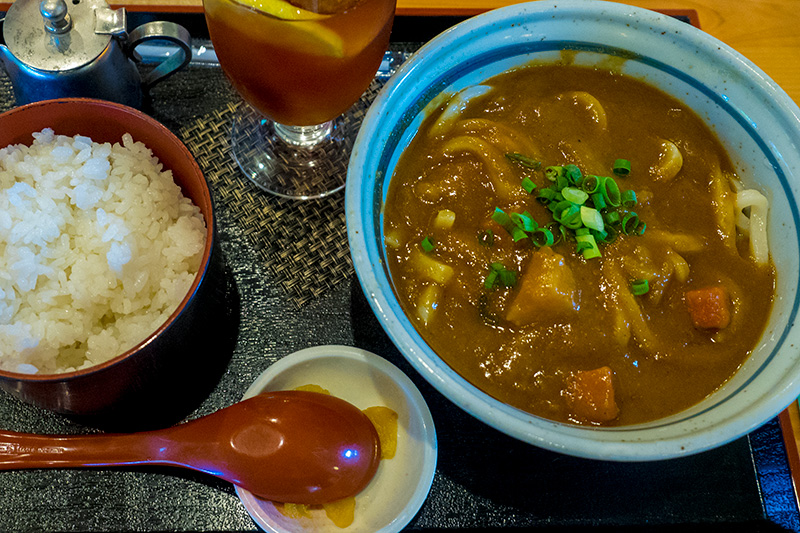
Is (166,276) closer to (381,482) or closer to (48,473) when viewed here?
(48,473)

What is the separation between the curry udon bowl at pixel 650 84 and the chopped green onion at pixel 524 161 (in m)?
0.30

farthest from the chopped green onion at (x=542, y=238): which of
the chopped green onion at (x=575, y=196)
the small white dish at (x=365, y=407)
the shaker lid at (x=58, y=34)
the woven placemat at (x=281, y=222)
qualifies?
the shaker lid at (x=58, y=34)

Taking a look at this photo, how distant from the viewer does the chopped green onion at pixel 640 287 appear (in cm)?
169

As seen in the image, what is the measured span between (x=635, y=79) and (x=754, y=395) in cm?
105

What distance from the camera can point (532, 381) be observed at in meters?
1.63

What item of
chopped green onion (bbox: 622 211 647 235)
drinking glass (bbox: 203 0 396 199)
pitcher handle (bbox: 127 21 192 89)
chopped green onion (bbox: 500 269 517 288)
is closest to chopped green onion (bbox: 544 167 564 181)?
chopped green onion (bbox: 622 211 647 235)

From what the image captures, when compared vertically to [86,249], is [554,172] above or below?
above

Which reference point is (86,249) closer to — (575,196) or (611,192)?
(575,196)

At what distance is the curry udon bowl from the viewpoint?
144 centimetres

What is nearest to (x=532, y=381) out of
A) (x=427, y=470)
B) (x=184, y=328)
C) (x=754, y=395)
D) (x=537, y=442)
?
(x=537, y=442)

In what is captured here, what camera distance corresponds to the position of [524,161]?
184 cm

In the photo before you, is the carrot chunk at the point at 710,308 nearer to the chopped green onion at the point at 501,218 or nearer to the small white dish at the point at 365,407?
the chopped green onion at the point at 501,218

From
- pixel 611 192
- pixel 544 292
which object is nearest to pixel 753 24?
pixel 611 192

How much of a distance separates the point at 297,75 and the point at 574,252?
3.13 feet
